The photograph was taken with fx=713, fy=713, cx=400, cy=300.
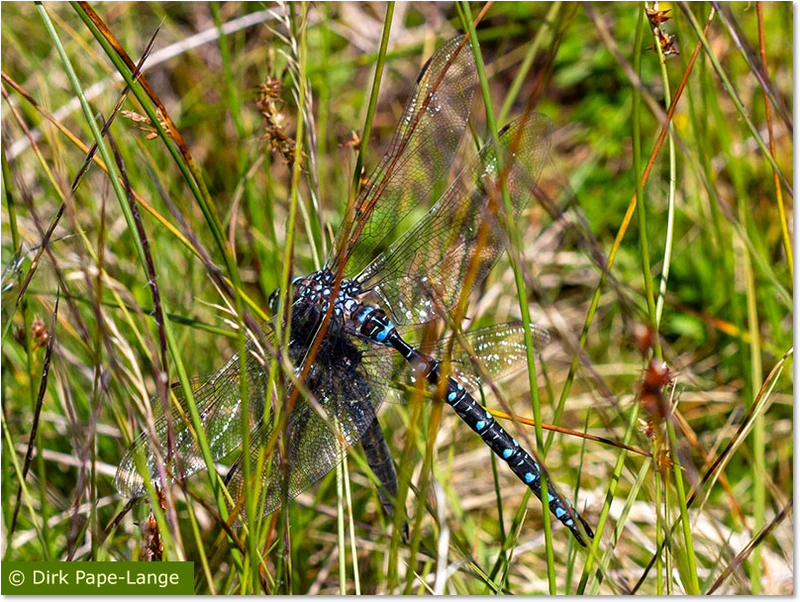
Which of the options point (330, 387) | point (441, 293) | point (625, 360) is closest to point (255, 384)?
point (330, 387)

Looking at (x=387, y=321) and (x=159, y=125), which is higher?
(x=159, y=125)

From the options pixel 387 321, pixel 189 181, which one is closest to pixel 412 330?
pixel 387 321

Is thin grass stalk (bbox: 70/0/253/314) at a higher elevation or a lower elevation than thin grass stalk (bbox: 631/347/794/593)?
higher

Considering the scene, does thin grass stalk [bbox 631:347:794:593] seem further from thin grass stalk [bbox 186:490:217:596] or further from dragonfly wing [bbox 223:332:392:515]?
thin grass stalk [bbox 186:490:217:596]

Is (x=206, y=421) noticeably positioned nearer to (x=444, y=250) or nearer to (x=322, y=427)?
(x=322, y=427)

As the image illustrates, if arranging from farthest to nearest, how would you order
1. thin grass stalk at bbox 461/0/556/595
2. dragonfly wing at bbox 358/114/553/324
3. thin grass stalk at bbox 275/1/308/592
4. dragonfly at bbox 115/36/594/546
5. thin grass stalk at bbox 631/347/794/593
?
dragonfly wing at bbox 358/114/553/324 < dragonfly at bbox 115/36/594/546 < thin grass stalk at bbox 631/347/794/593 < thin grass stalk at bbox 275/1/308/592 < thin grass stalk at bbox 461/0/556/595

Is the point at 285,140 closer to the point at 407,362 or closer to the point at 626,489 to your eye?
the point at 407,362

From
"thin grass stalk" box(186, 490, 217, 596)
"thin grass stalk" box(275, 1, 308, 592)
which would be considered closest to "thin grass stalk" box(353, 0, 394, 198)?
"thin grass stalk" box(275, 1, 308, 592)
